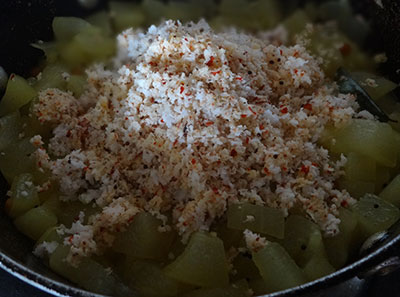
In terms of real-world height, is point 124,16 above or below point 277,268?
above

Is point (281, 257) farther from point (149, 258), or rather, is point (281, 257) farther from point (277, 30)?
point (277, 30)

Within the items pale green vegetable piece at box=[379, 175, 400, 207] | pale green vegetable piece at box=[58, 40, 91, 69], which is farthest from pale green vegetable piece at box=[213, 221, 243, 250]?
pale green vegetable piece at box=[58, 40, 91, 69]

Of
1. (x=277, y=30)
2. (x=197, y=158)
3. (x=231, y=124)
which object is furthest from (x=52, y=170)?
(x=277, y=30)

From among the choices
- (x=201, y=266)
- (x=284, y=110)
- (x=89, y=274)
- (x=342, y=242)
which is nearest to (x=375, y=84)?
(x=284, y=110)

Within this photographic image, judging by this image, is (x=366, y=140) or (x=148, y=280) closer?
(x=148, y=280)

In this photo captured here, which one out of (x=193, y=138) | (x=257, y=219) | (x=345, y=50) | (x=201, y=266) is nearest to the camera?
(x=201, y=266)

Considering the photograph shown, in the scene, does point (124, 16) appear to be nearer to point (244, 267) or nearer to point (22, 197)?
point (22, 197)

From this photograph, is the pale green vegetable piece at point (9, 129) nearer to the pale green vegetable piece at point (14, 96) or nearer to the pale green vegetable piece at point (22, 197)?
the pale green vegetable piece at point (14, 96)
